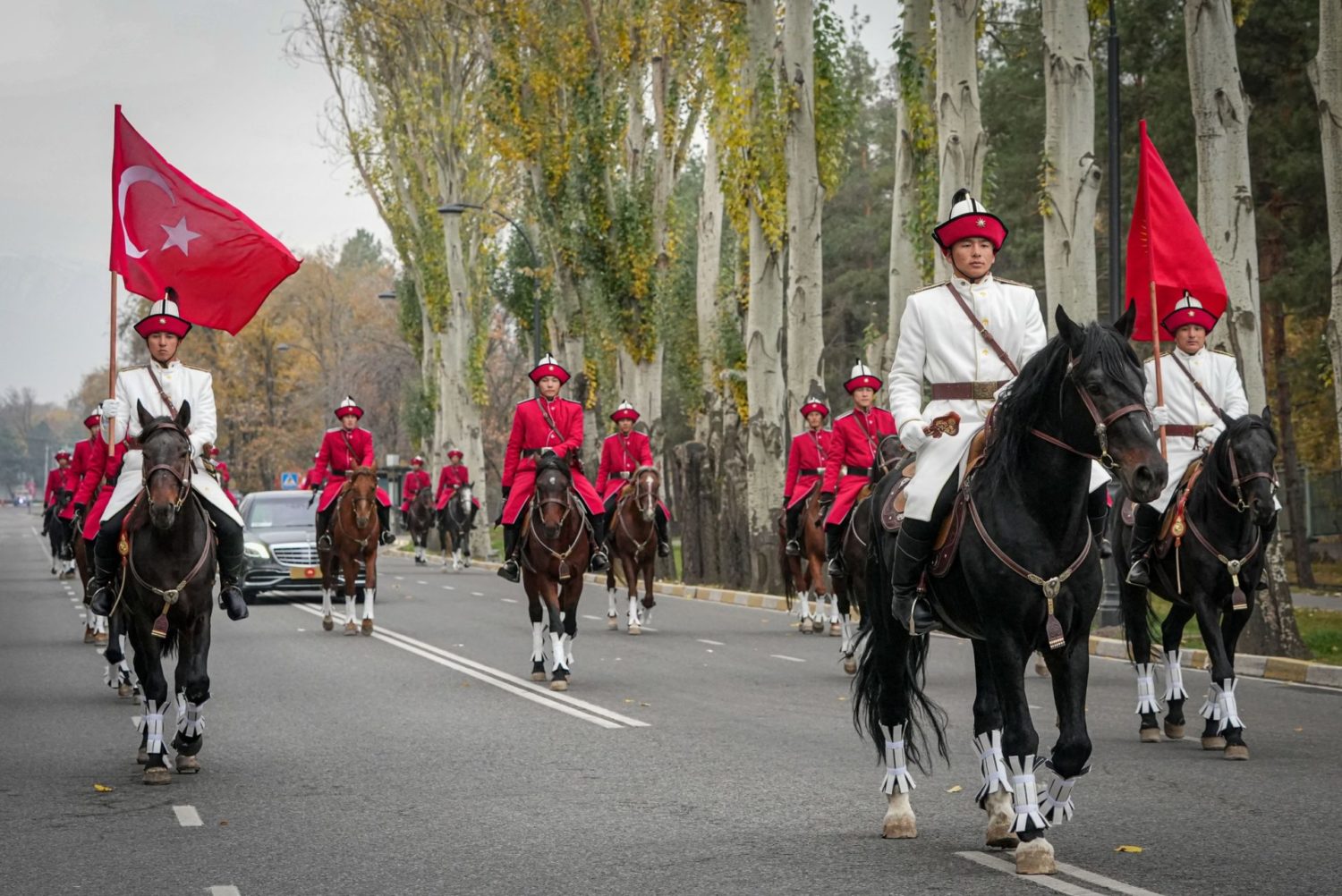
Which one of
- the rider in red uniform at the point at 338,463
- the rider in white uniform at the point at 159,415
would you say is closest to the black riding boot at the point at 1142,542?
the rider in white uniform at the point at 159,415

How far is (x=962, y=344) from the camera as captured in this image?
837cm

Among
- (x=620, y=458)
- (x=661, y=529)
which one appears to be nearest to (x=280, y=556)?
(x=620, y=458)

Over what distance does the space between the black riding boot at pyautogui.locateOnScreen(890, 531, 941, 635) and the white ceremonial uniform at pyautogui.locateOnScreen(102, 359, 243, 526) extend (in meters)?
4.82

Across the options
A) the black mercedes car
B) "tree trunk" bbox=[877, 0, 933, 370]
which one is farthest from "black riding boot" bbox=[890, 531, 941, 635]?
the black mercedes car

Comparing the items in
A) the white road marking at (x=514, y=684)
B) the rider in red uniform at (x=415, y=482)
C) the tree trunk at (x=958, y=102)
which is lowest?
the white road marking at (x=514, y=684)

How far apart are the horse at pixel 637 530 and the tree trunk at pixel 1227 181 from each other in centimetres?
778

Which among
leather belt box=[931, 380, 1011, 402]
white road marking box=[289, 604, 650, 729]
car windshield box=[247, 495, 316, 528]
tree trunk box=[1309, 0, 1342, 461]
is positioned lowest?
white road marking box=[289, 604, 650, 729]

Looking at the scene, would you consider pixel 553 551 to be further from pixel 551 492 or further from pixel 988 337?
pixel 988 337

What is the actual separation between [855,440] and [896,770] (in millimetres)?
9308

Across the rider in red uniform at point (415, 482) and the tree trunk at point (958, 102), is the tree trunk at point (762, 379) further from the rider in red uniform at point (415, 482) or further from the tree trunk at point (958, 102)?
the rider in red uniform at point (415, 482)

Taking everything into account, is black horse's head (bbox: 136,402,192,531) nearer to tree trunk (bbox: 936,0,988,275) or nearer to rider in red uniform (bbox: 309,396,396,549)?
rider in red uniform (bbox: 309,396,396,549)

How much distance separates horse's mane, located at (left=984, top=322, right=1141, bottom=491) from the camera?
718 centimetres

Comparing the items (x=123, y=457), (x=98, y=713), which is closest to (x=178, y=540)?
(x=123, y=457)

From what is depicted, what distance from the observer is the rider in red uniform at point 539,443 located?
54.4 feet
